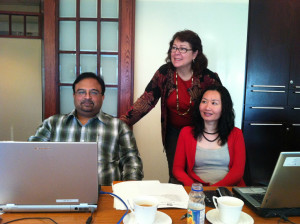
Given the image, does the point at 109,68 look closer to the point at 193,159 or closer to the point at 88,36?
the point at 88,36

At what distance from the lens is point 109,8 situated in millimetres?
2963

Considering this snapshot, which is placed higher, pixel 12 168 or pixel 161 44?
pixel 161 44

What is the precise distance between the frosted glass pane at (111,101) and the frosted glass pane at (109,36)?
1.42 ft

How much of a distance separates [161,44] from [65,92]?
3.81 feet

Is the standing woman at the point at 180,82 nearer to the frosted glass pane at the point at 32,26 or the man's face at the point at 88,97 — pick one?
the man's face at the point at 88,97

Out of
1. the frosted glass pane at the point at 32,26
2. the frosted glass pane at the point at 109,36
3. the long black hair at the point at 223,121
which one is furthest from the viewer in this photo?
the frosted glass pane at the point at 32,26

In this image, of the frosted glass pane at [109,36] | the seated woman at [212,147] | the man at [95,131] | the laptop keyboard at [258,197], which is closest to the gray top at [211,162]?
the seated woman at [212,147]

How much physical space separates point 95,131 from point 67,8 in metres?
1.73

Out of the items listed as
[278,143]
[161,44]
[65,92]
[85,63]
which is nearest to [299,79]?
[278,143]

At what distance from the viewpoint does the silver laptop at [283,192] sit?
0.94m

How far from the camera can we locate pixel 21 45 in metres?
4.48

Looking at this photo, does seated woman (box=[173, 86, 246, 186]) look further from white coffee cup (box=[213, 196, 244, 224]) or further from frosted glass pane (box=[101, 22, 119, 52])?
frosted glass pane (box=[101, 22, 119, 52])

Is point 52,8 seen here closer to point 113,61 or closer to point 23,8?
point 113,61

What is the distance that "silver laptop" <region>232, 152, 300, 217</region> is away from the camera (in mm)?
→ 944
